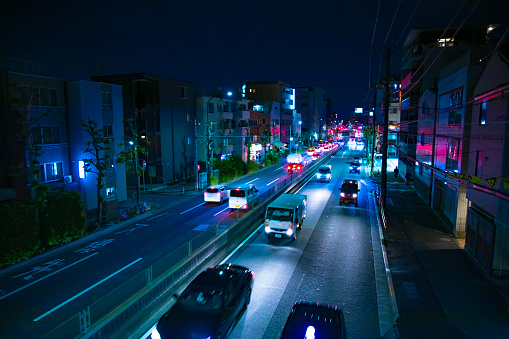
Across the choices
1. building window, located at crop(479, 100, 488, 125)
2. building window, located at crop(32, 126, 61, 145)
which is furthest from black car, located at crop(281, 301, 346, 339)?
building window, located at crop(32, 126, 61, 145)

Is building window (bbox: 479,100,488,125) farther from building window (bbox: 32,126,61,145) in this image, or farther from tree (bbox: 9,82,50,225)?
building window (bbox: 32,126,61,145)

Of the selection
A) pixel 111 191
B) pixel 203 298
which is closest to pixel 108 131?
pixel 111 191

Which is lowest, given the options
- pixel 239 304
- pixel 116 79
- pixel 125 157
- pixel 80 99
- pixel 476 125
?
pixel 239 304

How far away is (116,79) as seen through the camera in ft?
126

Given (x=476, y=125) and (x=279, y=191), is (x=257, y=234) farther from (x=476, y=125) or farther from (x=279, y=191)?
(x=476, y=125)

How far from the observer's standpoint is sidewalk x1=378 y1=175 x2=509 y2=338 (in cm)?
Result: 948

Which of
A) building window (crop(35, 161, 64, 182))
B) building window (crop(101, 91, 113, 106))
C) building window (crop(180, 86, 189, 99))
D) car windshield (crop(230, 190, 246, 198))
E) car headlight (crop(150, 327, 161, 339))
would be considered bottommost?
car headlight (crop(150, 327, 161, 339))

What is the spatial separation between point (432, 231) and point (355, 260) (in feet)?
24.8

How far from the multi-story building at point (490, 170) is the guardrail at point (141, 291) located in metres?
10.4

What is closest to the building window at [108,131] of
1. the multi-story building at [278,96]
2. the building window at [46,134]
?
the building window at [46,134]

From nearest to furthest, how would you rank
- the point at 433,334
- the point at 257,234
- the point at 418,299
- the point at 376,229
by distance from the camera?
the point at 433,334, the point at 418,299, the point at 257,234, the point at 376,229

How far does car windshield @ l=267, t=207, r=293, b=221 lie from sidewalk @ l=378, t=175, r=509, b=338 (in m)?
5.22

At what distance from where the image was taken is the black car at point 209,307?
26.5 ft

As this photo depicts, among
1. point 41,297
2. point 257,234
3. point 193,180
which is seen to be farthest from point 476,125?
point 193,180
